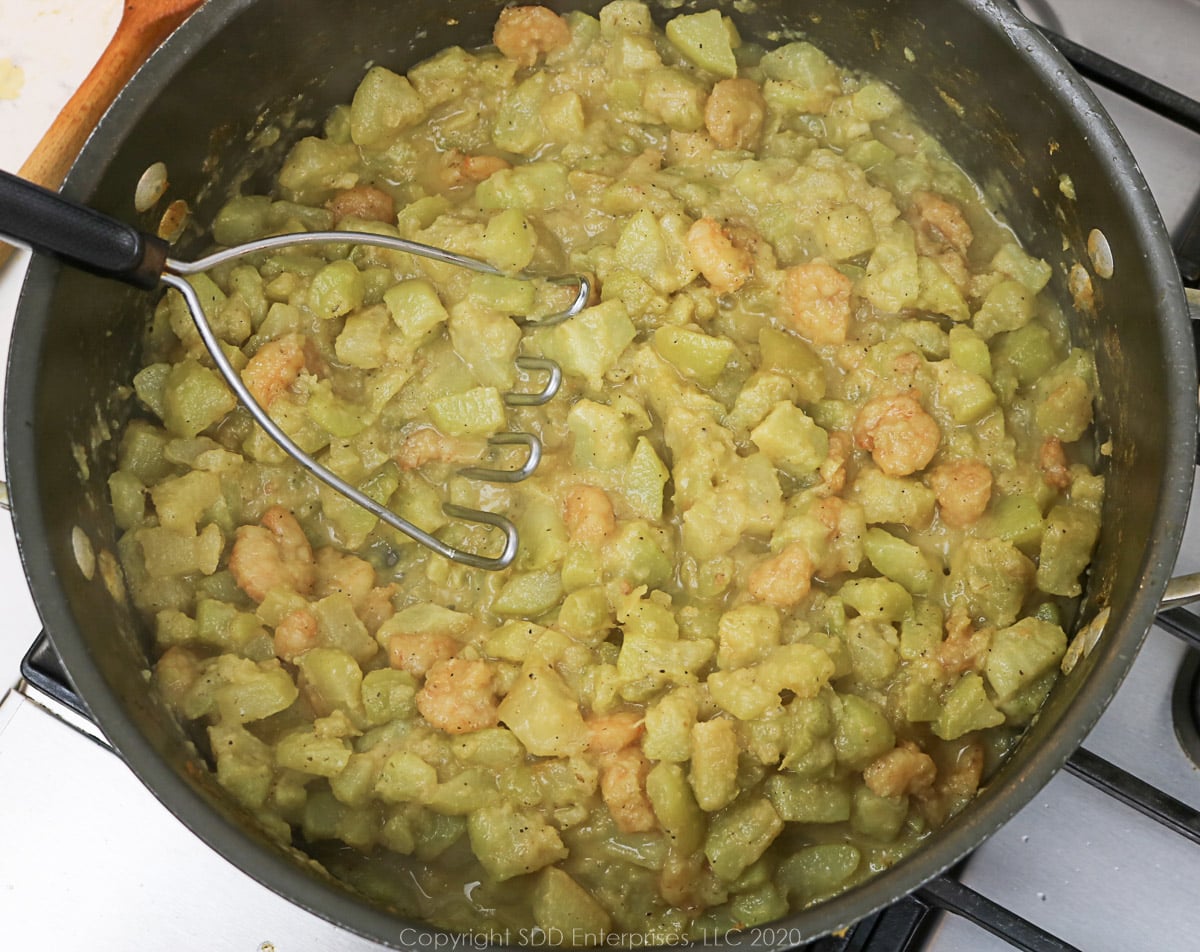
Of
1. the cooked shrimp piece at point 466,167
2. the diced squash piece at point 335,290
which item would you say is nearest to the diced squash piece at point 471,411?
the diced squash piece at point 335,290

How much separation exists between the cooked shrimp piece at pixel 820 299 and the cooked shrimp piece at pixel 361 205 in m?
0.87

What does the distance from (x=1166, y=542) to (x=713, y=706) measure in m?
0.82

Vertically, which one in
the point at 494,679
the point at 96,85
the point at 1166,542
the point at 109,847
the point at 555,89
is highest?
the point at 1166,542

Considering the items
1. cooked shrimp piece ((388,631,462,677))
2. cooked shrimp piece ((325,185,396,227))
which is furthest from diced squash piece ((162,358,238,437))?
cooked shrimp piece ((388,631,462,677))

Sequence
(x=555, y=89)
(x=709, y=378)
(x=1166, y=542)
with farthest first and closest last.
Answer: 1. (x=555, y=89)
2. (x=709, y=378)
3. (x=1166, y=542)

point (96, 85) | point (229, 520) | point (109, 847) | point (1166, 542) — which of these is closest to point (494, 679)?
point (229, 520)

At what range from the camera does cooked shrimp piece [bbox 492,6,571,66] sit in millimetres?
2367

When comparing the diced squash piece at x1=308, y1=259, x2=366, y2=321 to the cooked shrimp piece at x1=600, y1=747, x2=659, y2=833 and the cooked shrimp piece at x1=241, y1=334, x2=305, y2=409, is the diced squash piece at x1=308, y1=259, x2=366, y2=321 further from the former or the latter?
the cooked shrimp piece at x1=600, y1=747, x2=659, y2=833

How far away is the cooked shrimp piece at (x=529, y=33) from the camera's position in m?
2.37

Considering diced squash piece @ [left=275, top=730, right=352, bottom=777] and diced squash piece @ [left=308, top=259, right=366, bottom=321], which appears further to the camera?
diced squash piece @ [left=308, top=259, right=366, bottom=321]

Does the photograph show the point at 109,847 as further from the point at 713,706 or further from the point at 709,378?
the point at 709,378

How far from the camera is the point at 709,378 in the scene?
223cm

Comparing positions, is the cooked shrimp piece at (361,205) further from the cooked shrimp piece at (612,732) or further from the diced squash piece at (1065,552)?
the diced squash piece at (1065,552)

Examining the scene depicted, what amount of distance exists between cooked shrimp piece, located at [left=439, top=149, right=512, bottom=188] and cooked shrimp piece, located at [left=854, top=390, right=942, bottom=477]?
0.96 m
